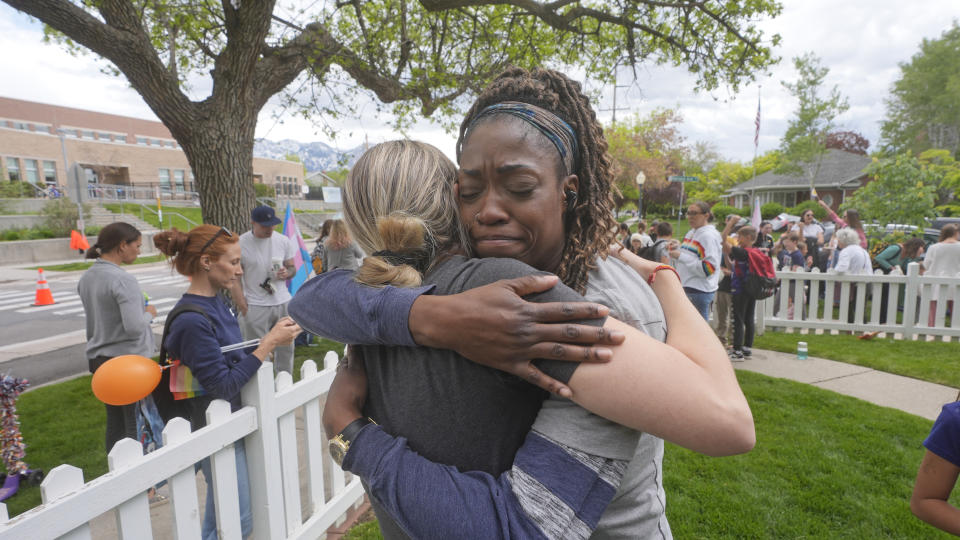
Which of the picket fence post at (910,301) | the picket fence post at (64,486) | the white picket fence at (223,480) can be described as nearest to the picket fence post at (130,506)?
the white picket fence at (223,480)

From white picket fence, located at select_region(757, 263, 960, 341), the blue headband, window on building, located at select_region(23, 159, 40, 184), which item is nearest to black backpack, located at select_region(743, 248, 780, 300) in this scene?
white picket fence, located at select_region(757, 263, 960, 341)

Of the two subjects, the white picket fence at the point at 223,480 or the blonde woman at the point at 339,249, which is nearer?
the white picket fence at the point at 223,480

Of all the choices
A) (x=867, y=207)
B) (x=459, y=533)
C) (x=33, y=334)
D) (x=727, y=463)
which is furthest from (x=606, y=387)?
(x=867, y=207)

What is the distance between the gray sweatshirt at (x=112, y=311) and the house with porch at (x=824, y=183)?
150 ft

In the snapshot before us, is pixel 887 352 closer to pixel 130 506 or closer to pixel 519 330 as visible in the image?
pixel 519 330

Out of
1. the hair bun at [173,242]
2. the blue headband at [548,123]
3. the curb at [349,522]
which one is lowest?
the curb at [349,522]

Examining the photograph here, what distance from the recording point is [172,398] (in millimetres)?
3021

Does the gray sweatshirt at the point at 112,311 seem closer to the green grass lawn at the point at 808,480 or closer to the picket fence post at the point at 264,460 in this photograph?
the picket fence post at the point at 264,460

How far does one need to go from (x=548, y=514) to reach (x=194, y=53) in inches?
416

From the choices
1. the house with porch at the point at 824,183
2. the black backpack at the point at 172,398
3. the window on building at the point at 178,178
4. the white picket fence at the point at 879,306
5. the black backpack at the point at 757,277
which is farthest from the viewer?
the window on building at the point at 178,178

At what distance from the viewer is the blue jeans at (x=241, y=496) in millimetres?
2732

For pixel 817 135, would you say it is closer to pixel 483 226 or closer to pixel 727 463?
pixel 727 463

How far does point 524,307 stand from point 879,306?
35.8 feet

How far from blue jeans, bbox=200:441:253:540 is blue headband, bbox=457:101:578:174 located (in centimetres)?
240
